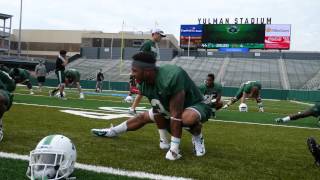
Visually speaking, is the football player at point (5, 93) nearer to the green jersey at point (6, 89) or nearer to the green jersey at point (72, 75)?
the green jersey at point (6, 89)

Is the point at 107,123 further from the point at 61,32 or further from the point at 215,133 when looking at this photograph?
the point at 61,32

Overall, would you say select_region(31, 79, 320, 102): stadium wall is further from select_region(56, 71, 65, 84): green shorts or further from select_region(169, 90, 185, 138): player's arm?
select_region(169, 90, 185, 138): player's arm

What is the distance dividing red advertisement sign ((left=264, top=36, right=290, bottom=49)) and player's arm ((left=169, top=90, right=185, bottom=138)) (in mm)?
38112

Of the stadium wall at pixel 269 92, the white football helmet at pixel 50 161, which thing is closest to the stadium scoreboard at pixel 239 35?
the stadium wall at pixel 269 92

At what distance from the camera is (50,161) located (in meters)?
3.16

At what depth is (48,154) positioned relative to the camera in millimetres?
3160

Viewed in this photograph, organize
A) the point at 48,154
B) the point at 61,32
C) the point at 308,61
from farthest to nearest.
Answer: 1. the point at 61,32
2. the point at 308,61
3. the point at 48,154

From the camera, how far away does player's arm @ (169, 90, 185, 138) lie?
180 inches

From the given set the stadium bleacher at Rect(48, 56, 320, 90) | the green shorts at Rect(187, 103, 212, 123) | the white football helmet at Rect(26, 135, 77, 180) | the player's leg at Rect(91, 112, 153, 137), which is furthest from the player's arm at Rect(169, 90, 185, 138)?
the stadium bleacher at Rect(48, 56, 320, 90)

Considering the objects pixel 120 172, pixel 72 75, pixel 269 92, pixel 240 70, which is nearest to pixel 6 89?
pixel 120 172

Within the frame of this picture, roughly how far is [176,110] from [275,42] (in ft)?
127

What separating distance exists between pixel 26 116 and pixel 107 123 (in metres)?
1.59

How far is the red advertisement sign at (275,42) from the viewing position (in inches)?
1622

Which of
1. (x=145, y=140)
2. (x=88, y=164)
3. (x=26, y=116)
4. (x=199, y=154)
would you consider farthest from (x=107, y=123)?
(x=88, y=164)
